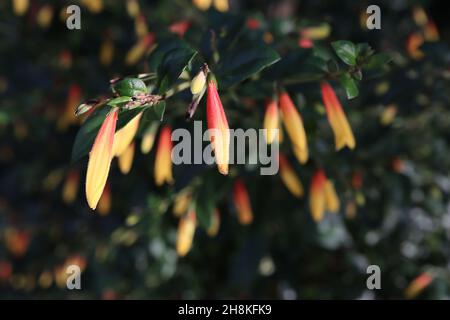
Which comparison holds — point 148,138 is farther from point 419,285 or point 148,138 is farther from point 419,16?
point 419,16

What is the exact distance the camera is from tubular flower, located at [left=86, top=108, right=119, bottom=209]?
886 millimetres

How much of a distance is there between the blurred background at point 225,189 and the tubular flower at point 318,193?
49 millimetres

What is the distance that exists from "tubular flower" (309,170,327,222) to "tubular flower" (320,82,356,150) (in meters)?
0.34

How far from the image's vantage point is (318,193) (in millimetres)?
1507

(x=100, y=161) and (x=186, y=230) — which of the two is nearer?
(x=100, y=161)

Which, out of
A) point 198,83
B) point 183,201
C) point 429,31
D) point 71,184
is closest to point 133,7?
point 71,184

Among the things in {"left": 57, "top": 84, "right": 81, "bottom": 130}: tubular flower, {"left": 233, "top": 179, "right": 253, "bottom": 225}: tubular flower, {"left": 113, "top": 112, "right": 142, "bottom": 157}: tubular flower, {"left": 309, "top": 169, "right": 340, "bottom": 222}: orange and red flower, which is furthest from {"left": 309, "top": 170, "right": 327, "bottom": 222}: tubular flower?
{"left": 57, "top": 84, "right": 81, "bottom": 130}: tubular flower

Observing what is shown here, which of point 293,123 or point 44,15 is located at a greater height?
point 44,15

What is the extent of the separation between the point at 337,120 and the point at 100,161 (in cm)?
51

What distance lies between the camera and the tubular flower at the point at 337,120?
3.84 ft

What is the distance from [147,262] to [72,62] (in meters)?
0.73

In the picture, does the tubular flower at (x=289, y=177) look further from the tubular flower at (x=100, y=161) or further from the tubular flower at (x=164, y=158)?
the tubular flower at (x=100, y=161)
